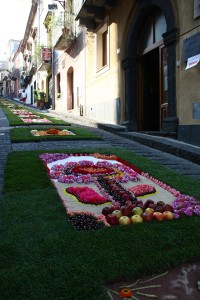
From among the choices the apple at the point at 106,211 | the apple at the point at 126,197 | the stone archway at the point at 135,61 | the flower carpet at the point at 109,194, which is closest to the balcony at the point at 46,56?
the stone archway at the point at 135,61

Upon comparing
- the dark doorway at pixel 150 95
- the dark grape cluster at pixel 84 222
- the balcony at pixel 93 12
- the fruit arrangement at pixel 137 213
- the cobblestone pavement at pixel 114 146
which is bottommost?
the dark grape cluster at pixel 84 222

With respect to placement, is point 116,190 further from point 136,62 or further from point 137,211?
point 136,62

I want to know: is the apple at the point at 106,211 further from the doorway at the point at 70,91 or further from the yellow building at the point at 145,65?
the doorway at the point at 70,91

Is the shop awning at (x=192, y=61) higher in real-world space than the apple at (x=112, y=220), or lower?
higher

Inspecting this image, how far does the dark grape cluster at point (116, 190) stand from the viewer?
4.13m

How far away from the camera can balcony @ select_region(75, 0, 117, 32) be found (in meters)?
14.0

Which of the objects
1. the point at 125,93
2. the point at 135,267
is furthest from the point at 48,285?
the point at 125,93

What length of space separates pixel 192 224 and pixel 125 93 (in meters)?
→ 10.1

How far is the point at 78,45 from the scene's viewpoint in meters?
19.3

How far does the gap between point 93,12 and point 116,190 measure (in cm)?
1240

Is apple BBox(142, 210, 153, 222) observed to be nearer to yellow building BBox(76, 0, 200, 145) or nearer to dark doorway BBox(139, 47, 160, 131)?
yellow building BBox(76, 0, 200, 145)

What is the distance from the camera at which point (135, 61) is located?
41.7ft

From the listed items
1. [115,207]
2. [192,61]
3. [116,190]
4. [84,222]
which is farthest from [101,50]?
[84,222]

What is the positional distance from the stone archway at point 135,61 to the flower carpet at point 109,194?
12.2ft
